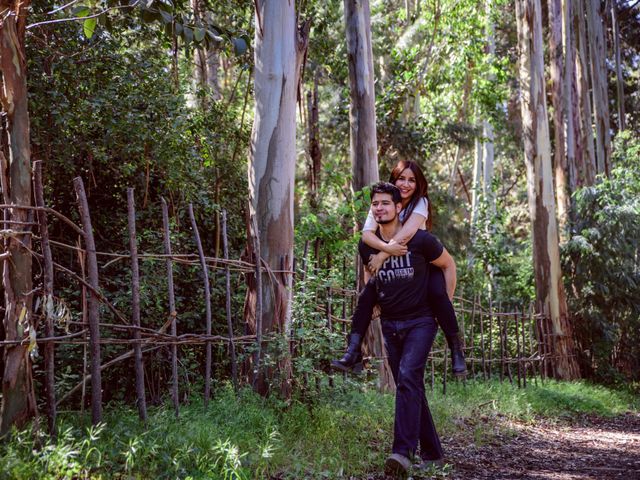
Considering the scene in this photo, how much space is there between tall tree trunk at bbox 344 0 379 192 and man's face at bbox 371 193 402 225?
4995mm

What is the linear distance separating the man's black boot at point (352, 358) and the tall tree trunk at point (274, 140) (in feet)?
5.40

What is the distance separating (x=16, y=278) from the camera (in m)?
4.47

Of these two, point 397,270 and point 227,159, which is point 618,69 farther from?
point 397,270

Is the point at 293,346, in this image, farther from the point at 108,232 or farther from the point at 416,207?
the point at 108,232

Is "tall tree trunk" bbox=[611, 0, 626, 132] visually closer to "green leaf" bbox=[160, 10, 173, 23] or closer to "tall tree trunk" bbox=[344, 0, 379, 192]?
"tall tree trunk" bbox=[344, 0, 379, 192]

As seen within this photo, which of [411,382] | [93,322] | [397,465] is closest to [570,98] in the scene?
[411,382]

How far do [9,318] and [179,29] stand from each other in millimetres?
2682

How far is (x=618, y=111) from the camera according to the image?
2656 centimetres

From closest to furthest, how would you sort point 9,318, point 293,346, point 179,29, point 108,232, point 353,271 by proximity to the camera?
point 9,318 → point 179,29 → point 293,346 → point 108,232 → point 353,271

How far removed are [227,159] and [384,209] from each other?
634 centimetres

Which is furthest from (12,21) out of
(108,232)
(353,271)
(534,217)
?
(534,217)

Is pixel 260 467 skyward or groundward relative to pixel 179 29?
groundward

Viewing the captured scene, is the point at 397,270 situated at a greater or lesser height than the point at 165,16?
lesser

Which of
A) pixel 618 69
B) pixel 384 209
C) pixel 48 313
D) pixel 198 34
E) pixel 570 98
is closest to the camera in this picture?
pixel 48 313
